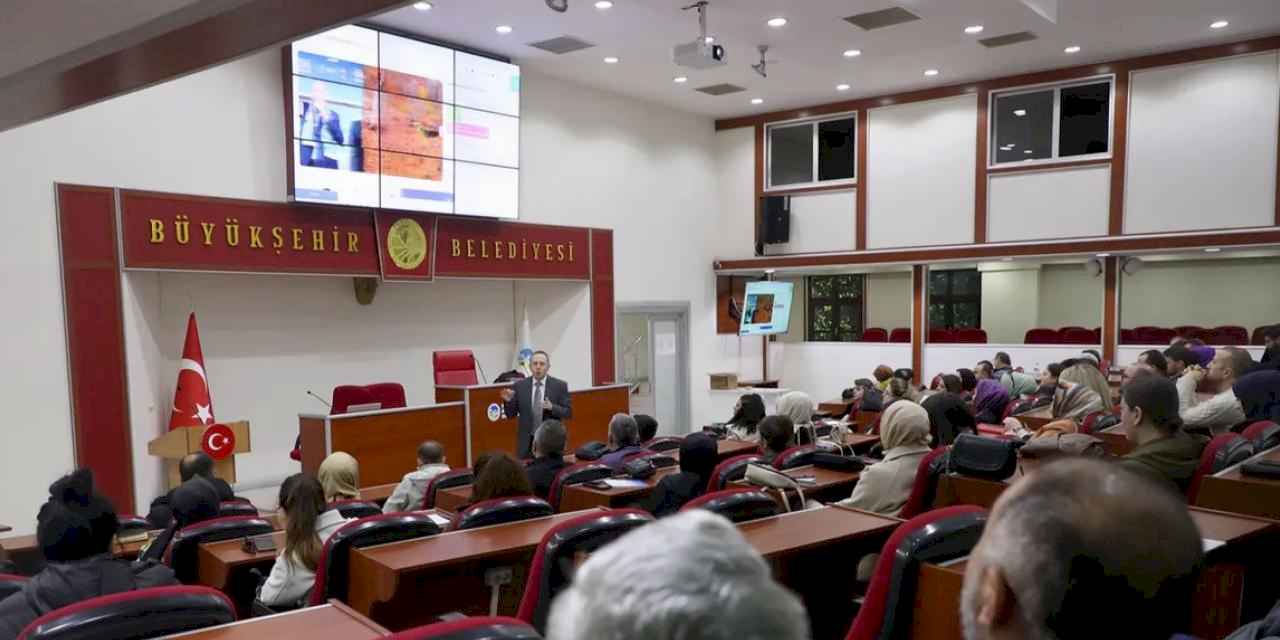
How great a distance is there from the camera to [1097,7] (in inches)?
330

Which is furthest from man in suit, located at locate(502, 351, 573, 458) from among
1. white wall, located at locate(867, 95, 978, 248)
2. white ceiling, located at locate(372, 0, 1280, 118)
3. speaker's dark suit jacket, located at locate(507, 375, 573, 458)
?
white wall, located at locate(867, 95, 978, 248)

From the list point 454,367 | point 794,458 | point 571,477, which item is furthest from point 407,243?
point 794,458

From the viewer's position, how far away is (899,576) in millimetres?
2160

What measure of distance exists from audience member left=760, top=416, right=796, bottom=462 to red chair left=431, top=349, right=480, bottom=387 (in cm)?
499

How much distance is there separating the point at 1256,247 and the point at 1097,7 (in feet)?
12.5

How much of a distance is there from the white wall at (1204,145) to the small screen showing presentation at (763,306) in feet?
15.5

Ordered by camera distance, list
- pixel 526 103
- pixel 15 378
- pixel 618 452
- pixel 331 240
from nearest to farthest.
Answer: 1. pixel 618 452
2. pixel 15 378
3. pixel 331 240
4. pixel 526 103

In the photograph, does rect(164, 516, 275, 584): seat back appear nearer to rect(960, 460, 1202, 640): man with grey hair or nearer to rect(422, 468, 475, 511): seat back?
rect(422, 468, 475, 511): seat back

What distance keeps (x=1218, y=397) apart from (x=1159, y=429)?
81.3 inches

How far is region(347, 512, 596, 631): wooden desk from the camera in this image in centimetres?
281

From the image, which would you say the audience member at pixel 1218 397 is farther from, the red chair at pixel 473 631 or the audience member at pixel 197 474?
the audience member at pixel 197 474

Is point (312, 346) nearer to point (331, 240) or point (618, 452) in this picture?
point (331, 240)

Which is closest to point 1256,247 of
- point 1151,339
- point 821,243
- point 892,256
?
point 1151,339

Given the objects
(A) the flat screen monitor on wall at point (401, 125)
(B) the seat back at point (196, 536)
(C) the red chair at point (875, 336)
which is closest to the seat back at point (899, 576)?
(B) the seat back at point (196, 536)
